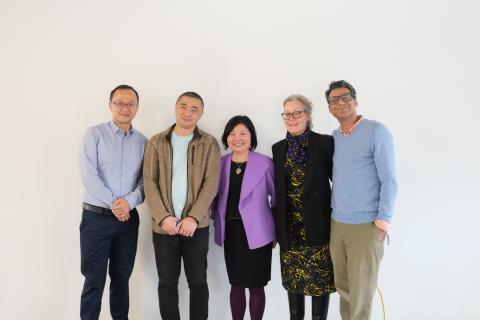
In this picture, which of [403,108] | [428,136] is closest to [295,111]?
[403,108]

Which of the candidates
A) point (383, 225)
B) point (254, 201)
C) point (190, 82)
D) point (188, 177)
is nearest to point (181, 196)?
point (188, 177)

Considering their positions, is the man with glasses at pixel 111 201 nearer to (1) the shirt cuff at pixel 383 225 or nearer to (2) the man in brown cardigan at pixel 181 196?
(2) the man in brown cardigan at pixel 181 196

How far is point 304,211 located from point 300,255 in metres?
0.26

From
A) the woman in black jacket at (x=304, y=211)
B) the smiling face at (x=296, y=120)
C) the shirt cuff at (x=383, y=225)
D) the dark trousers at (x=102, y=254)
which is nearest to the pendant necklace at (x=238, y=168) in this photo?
the woman in black jacket at (x=304, y=211)

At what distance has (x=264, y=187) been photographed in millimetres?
1961

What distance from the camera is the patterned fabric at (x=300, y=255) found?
5.98 feet

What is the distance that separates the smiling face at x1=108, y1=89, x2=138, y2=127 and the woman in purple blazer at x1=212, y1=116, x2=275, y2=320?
24.3 inches

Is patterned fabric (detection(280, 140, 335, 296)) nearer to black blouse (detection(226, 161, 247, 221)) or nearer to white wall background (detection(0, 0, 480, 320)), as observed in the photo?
black blouse (detection(226, 161, 247, 221))

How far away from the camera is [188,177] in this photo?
1.96 metres

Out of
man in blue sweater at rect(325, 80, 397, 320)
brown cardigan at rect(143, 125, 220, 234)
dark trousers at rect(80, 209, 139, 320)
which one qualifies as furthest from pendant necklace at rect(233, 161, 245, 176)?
dark trousers at rect(80, 209, 139, 320)

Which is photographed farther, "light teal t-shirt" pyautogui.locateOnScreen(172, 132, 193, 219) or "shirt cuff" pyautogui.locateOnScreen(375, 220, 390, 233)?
"light teal t-shirt" pyautogui.locateOnScreen(172, 132, 193, 219)

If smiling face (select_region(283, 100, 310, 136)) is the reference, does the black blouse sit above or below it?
below

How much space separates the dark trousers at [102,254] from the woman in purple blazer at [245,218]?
58 cm

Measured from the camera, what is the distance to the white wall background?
2.36m
